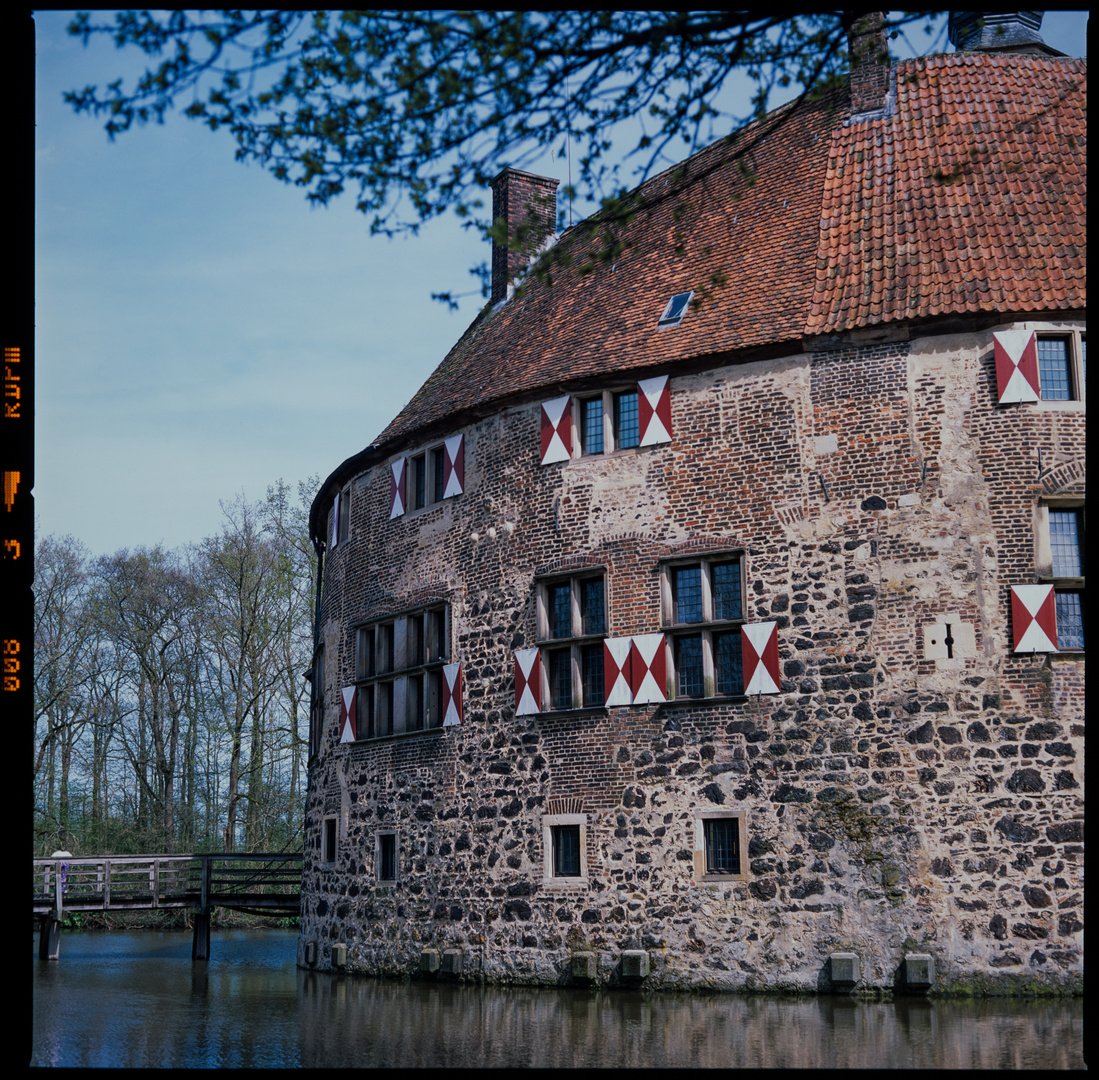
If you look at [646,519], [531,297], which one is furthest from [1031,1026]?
[531,297]

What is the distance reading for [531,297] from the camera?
20.9m

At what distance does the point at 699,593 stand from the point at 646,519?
1.10 m

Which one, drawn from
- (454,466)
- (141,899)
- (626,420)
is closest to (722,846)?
(626,420)

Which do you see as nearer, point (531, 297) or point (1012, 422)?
point (1012, 422)

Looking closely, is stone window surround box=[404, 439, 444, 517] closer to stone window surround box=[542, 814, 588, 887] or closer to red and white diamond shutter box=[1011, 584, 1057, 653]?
stone window surround box=[542, 814, 588, 887]

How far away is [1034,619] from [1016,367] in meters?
2.69

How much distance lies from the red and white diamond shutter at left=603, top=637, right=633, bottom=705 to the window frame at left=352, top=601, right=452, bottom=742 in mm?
2952

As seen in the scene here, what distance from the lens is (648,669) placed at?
15.5m

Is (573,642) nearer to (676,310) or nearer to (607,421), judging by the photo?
(607,421)

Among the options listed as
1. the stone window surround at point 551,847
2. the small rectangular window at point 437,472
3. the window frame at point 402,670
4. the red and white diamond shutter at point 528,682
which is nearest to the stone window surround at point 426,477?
the small rectangular window at point 437,472

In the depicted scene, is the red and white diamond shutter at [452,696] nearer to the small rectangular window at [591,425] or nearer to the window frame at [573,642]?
the window frame at [573,642]

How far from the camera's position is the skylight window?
16.8m
